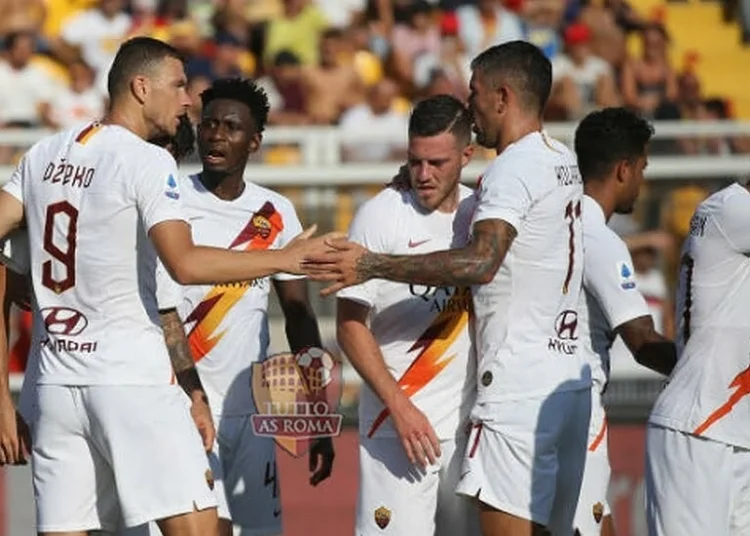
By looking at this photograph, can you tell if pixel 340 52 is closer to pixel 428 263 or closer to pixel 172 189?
pixel 428 263

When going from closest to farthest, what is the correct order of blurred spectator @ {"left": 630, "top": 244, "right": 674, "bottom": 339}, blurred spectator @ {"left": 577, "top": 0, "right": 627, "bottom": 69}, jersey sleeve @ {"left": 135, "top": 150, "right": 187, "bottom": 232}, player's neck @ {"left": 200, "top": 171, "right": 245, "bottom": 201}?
1. jersey sleeve @ {"left": 135, "top": 150, "right": 187, "bottom": 232}
2. player's neck @ {"left": 200, "top": 171, "right": 245, "bottom": 201}
3. blurred spectator @ {"left": 630, "top": 244, "right": 674, "bottom": 339}
4. blurred spectator @ {"left": 577, "top": 0, "right": 627, "bottom": 69}

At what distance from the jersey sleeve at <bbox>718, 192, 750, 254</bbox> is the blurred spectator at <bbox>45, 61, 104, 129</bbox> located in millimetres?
8981

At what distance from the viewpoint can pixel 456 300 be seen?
344 inches

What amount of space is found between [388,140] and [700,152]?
2371mm

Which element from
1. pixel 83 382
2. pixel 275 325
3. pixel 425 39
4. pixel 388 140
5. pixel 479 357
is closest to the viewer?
pixel 83 382

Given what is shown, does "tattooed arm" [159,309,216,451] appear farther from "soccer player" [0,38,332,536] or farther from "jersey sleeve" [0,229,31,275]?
"jersey sleeve" [0,229,31,275]

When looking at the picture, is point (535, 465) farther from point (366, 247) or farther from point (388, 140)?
point (388, 140)

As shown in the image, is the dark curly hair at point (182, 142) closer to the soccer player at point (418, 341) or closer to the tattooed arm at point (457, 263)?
the soccer player at point (418, 341)

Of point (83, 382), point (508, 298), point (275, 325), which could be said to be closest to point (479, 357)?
point (508, 298)

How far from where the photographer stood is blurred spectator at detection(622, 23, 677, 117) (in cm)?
1752

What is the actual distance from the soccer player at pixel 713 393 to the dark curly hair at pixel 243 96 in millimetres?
2331

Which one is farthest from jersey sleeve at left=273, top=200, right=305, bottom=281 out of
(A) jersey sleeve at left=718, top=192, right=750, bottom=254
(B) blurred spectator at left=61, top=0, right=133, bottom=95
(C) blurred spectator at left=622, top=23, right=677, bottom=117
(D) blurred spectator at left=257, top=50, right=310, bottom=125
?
(C) blurred spectator at left=622, top=23, right=677, bottom=117

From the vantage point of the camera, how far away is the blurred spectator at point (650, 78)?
690 inches

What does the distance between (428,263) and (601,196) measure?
1.65 metres
